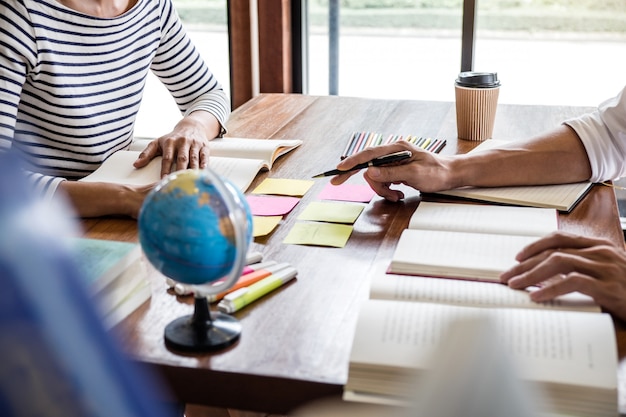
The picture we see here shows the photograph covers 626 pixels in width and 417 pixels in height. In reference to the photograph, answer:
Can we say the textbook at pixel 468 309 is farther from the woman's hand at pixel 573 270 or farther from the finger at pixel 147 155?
the finger at pixel 147 155

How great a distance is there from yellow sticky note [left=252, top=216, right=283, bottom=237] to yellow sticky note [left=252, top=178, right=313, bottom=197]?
13 centimetres

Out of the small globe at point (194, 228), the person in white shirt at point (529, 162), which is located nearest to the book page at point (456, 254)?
the person in white shirt at point (529, 162)

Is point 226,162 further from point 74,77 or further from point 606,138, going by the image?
point 606,138

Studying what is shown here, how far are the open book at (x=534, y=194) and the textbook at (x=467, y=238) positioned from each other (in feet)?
0.09

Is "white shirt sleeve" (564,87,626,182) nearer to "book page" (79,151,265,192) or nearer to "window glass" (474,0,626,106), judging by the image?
"book page" (79,151,265,192)

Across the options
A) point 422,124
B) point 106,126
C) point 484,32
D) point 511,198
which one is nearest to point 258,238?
point 511,198

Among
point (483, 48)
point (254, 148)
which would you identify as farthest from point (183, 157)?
point (483, 48)

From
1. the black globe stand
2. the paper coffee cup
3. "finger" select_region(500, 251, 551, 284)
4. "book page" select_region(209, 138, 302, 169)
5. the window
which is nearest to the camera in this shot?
the black globe stand

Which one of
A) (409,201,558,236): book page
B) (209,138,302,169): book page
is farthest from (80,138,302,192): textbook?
(409,201,558,236): book page

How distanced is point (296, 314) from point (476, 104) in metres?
0.93

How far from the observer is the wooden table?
88 centimetres

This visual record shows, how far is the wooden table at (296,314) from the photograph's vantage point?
0.88m

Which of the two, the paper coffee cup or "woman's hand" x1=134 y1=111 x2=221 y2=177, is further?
the paper coffee cup

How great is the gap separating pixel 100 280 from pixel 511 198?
2.52 feet
